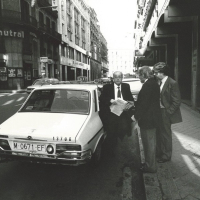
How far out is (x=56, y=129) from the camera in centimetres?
355

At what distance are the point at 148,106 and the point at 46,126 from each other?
1.56 metres

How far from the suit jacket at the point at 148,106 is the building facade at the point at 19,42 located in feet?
80.3

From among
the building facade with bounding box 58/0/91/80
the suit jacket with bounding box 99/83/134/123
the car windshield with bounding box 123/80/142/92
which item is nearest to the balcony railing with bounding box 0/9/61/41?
the building facade with bounding box 58/0/91/80

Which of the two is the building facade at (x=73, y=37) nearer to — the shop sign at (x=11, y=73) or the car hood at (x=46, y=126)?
the shop sign at (x=11, y=73)

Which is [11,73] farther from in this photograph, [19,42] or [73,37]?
[73,37]

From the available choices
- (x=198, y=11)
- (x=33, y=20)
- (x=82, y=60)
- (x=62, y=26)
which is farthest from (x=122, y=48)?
(x=198, y=11)

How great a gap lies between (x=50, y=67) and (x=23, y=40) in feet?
30.9

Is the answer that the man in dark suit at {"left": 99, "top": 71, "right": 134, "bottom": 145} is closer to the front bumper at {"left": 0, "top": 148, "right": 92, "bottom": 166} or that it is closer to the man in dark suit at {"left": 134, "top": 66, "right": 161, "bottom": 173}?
the man in dark suit at {"left": 134, "top": 66, "right": 161, "bottom": 173}

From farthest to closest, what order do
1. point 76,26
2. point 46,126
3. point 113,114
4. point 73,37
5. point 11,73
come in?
1. point 76,26
2. point 73,37
3. point 11,73
4. point 113,114
5. point 46,126

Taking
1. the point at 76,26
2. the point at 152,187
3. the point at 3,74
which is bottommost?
the point at 152,187

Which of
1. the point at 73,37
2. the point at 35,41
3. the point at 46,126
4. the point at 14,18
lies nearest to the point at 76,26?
the point at 73,37

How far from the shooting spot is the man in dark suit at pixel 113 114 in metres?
4.61

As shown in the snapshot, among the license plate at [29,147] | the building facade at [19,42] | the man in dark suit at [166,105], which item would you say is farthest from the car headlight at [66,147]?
the building facade at [19,42]

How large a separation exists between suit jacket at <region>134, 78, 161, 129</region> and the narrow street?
0.91m
